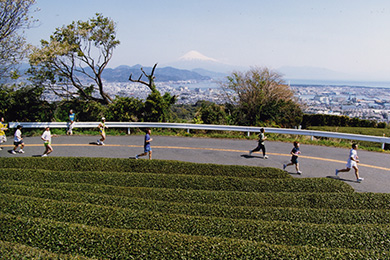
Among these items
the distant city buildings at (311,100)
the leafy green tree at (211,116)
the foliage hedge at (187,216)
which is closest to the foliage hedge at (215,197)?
the foliage hedge at (187,216)

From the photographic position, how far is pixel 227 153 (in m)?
15.0

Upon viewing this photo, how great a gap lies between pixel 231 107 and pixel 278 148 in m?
9.49

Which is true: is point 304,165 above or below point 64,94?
below

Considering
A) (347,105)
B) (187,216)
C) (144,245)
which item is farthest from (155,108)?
(347,105)

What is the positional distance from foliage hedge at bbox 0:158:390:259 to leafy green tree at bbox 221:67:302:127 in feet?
40.2

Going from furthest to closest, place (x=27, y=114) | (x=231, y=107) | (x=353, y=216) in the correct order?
1. (x=231, y=107)
2. (x=27, y=114)
3. (x=353, y=216)

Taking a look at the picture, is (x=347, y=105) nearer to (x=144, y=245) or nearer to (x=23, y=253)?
(x=144, y=245)

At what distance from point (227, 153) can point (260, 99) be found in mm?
10676

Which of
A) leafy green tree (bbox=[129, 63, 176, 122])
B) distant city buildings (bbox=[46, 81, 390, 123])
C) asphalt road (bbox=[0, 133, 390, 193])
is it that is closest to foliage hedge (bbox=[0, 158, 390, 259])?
asphalt road (bbox=[0, 133, 390, 193])

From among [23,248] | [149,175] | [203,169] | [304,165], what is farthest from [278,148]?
[23,248]

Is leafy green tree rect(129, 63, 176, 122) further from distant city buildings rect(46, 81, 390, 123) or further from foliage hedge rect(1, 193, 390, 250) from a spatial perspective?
foliage hedge rect(1, 193, 390, 250)

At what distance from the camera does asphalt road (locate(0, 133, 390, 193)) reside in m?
12.3

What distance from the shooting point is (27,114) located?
20156 mm

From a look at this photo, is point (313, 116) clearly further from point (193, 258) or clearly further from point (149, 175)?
point (193, 258)
